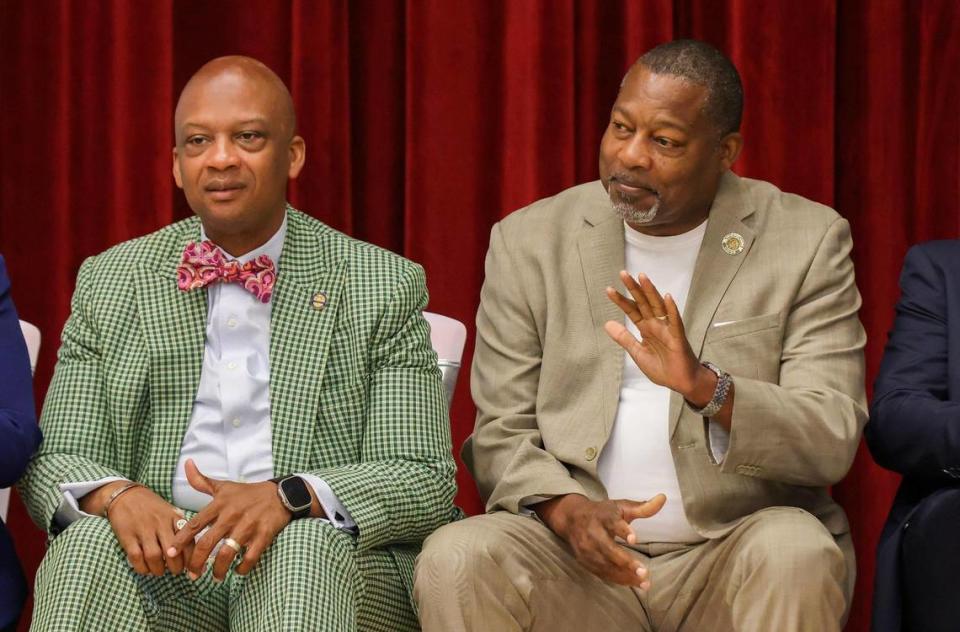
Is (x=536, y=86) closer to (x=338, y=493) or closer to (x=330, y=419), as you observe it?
(x=330, y=419)

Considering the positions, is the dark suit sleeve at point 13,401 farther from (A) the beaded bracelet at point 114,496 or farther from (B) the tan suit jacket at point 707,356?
(B) the tan suit jacket at point 707,356

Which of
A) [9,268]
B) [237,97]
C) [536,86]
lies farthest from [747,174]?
[9,268]

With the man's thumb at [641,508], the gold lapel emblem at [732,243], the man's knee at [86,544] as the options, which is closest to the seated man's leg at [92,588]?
the man's knee at [86,544]

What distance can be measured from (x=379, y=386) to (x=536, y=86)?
1180 mm

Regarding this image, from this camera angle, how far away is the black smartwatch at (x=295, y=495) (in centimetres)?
271

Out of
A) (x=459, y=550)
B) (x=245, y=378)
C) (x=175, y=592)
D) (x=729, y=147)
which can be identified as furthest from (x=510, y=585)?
(x=729, y=147)

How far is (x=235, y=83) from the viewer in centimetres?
310

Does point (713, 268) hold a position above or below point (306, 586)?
above

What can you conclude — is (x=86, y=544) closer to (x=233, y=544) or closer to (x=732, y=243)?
(x=233, y=544)

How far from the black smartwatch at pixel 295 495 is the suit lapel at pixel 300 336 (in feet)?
0.76

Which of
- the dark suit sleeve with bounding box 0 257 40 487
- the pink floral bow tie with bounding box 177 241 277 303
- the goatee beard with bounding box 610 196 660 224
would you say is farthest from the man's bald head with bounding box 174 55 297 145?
the goatee beard with bounding box 610 196 660 224

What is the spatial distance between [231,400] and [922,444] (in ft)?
4.49

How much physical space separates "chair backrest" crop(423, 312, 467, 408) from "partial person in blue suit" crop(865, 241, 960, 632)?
0.91 metres

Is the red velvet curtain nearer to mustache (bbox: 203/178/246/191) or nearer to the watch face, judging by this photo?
mustache (bbox: 203/178/246/191)
